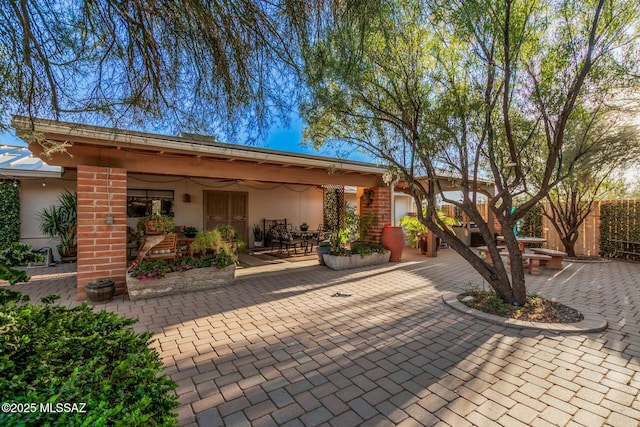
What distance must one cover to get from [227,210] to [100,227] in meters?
5.79

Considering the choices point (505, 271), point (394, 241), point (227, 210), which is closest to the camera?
point (505, 271)

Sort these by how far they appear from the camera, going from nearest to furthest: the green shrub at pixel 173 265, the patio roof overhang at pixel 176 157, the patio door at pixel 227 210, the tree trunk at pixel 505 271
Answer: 1. the patio roof overhang at pixel 176 157
2. the tree trunk at pixel 505 271
3. the green shrub at pixel 173 265
4. the patio door at pixel 227 210

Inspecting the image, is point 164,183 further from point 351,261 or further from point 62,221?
point 351,261

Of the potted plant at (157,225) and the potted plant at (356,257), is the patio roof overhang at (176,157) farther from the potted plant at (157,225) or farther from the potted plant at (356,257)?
the potted plant at (356,257)

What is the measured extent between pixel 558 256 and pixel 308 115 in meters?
7.86

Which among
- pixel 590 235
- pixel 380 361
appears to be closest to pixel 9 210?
pixel 380 361

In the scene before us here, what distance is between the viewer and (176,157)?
5.74 meters

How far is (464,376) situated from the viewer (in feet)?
8.82

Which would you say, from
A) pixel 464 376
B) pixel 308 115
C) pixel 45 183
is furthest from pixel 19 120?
pixel 45 183

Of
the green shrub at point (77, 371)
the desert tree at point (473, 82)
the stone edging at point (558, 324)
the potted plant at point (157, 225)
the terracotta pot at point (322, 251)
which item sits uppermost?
the desert tree at point (473, 82)

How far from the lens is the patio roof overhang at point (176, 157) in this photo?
411 centimetres

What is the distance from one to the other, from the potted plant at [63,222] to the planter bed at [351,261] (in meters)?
6.91

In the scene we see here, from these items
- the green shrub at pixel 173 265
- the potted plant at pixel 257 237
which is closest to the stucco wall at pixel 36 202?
the green shrub at pixel 173 265

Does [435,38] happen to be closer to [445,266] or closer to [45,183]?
Answer: [445,266]
